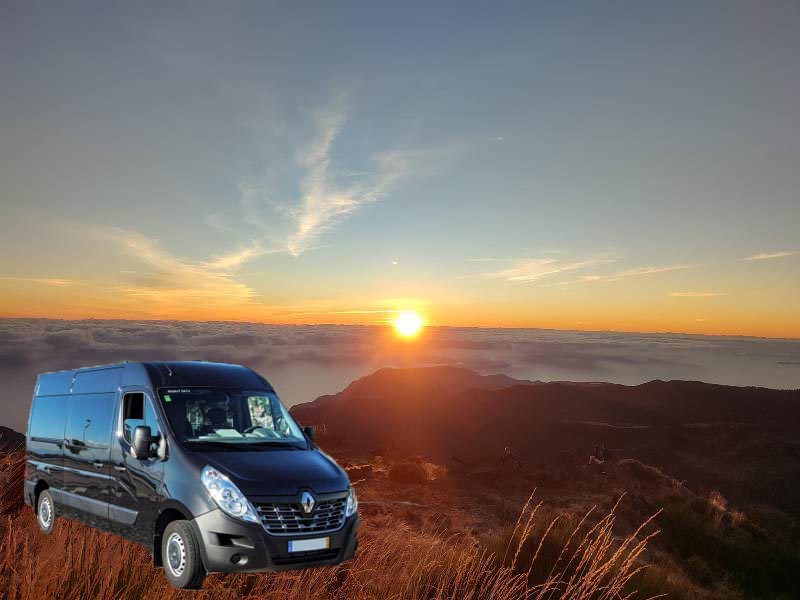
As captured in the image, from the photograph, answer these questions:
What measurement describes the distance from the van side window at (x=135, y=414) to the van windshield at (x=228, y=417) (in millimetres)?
243

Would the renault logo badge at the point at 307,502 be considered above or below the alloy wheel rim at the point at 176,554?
above

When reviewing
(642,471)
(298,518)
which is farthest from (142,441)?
(642,471)

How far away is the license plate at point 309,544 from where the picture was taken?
22.5 feet

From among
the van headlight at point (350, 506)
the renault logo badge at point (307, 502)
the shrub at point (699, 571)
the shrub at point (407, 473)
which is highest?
the renault logo badge at point (307, 502)

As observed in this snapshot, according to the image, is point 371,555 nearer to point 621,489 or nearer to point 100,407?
point 100,407

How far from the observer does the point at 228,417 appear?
8742 mm

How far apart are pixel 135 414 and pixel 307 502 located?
289cm

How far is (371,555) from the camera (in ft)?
29.9

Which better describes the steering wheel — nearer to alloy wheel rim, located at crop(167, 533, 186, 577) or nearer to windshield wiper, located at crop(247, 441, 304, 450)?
windshield wiper, located at crop(247, 441, 304, 450)

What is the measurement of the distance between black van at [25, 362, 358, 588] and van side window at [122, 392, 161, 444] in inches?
0.6

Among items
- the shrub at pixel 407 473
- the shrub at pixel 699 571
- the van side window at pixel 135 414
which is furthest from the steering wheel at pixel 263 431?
the shrub at pixel 407 473

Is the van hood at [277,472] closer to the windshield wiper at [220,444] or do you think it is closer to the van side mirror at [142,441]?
the windshield wiper at [220,444]

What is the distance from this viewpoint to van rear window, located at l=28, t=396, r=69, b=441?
10516mm

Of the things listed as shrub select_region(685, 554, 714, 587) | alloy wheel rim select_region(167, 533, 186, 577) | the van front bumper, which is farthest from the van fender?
shrub select_region(685, 554, 714, 587)
